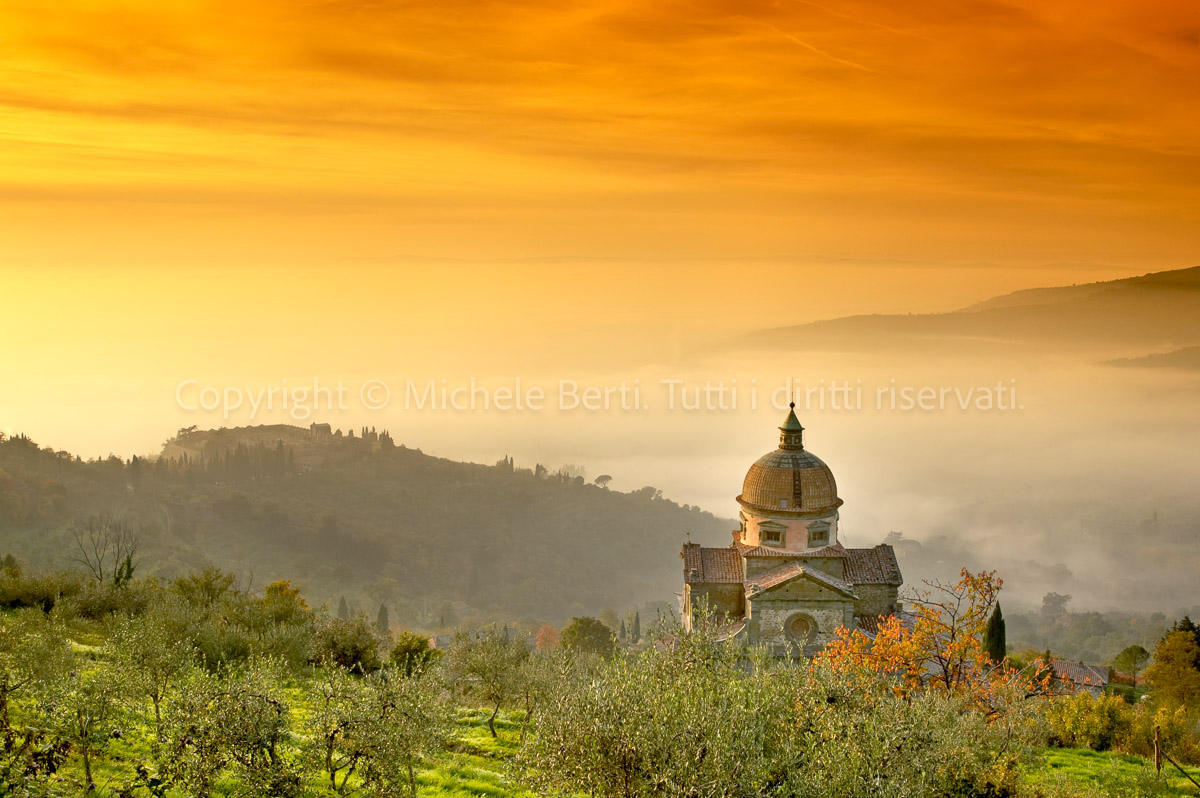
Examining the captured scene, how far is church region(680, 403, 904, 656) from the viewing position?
47062 mm

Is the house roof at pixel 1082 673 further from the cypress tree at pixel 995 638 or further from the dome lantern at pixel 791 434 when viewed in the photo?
the dome lantern at pixel 791 434

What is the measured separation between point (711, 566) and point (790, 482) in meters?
6.94

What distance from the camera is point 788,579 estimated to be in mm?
46844

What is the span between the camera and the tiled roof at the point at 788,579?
46.8m

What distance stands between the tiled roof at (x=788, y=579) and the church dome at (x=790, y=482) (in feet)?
11.8

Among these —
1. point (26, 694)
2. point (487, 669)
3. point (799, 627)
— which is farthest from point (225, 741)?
point (799, 627)

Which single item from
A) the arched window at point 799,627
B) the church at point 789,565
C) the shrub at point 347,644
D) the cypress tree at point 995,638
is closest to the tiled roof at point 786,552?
the church at point 789,565

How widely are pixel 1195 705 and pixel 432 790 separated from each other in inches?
2017

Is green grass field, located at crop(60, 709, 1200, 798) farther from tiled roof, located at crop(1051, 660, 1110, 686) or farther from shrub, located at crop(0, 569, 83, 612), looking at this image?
tiled roof, located at crop(1051, 660, 1110, 686)

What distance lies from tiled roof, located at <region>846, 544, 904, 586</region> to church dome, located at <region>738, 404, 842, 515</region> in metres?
3.41

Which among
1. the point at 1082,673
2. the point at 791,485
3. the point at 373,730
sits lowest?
the point at 1082,673

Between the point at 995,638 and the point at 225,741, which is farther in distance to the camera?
the point at 995,638

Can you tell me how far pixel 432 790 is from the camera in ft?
84.0

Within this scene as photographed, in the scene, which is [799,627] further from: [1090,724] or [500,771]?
[500,771]
